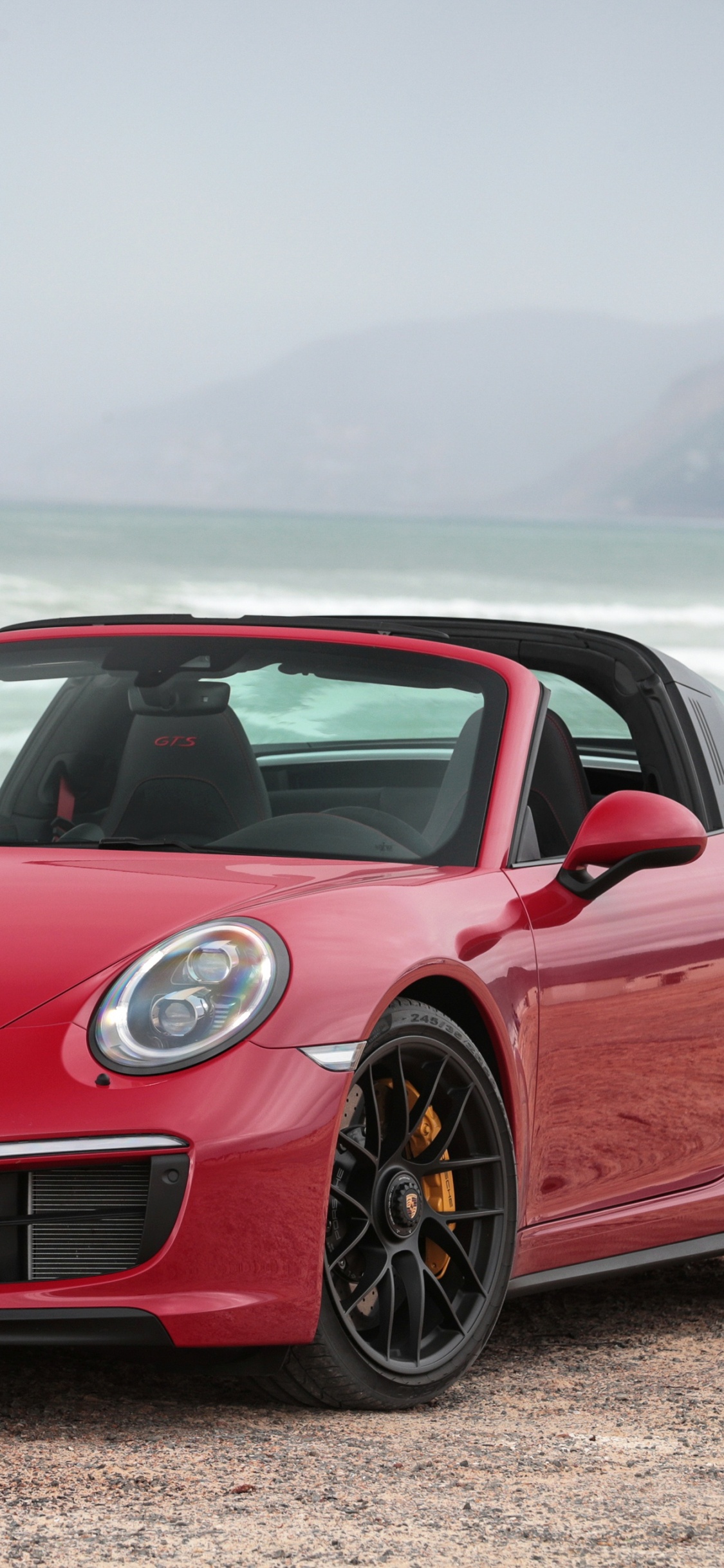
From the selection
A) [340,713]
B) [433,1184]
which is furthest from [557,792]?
[340,713]

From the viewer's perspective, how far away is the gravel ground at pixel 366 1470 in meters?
2.96

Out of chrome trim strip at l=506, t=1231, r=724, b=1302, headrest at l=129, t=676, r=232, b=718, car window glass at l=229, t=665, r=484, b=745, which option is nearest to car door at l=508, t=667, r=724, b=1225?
chrome trim strip at l=506, t=1231, r=724, b=1302

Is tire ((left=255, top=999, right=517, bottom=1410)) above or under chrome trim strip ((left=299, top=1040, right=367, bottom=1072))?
under

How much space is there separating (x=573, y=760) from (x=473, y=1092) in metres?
1.24

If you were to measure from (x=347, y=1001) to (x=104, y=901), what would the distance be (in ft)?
1.64

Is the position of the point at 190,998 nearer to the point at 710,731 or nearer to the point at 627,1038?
the point at 627,1038

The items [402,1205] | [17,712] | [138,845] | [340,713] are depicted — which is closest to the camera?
[402,1205]

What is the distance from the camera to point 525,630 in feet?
17.1

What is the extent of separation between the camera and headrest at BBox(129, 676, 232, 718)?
483 cm

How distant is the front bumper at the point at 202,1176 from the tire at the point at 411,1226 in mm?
130

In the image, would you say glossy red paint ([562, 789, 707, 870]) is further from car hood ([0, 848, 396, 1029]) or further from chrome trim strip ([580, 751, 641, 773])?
chrome trim strip ([580, 751, 641, 773])

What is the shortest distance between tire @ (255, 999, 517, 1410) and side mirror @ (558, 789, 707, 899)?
56cm

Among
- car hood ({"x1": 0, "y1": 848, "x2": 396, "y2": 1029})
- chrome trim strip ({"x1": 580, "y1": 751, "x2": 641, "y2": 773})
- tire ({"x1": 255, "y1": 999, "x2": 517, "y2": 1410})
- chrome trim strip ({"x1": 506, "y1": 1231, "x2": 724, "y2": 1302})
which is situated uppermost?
chrome trim strip ({"x1": 580, "y1": 751, "x2": 641, "y2": 773})

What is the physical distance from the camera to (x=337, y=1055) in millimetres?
3490
